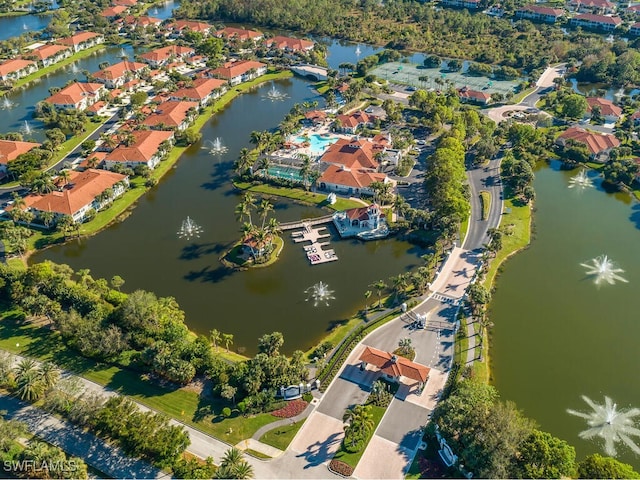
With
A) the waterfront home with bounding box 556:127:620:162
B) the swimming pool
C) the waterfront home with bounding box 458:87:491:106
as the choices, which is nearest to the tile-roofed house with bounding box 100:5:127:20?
the swimming pool

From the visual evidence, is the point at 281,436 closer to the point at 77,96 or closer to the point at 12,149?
the point at 12,149

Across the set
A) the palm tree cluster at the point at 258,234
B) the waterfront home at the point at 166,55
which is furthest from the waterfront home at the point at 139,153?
the waterfront home at the point at 166,55

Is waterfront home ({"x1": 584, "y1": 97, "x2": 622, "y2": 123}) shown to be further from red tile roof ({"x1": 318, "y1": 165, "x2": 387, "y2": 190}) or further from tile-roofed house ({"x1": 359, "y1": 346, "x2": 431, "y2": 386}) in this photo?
tile-roofed house ({"x1": 359, "y1": 346, "x2": 431, "y2": 386})

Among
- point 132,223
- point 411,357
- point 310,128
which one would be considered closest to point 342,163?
point 310,128

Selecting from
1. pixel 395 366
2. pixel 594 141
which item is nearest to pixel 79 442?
pixel 395 366

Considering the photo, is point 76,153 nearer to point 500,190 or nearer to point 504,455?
point 500,190

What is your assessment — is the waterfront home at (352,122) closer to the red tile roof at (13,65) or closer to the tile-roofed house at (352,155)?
the tile-roofed house at (352,155)
